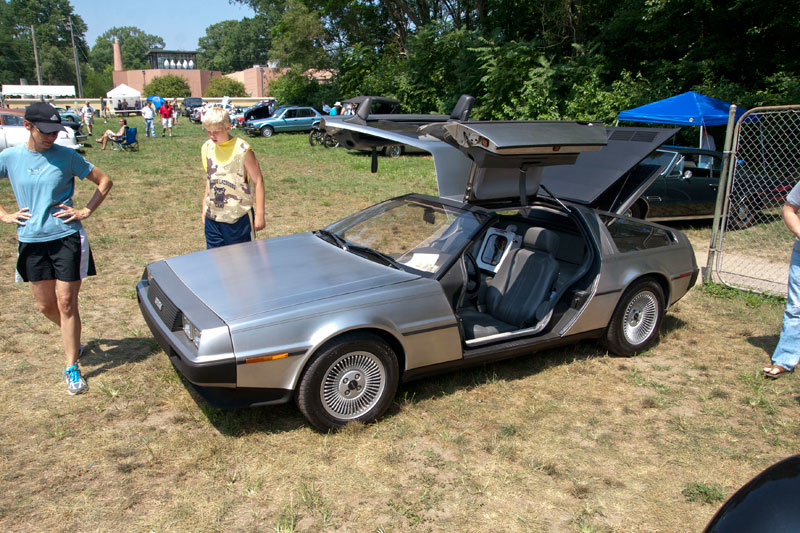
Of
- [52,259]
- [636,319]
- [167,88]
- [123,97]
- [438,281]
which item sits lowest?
[636,319]

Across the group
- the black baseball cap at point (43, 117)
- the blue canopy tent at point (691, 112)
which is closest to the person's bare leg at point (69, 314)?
the black baseball cap at point (43, 117)

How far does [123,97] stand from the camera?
52750 millimetres

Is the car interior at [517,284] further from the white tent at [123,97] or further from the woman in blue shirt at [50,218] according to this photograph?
the white tent at [123,97]

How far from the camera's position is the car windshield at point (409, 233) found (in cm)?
430

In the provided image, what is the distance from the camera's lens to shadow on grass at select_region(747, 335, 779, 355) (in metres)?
5.40

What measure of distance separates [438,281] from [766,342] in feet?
11.5

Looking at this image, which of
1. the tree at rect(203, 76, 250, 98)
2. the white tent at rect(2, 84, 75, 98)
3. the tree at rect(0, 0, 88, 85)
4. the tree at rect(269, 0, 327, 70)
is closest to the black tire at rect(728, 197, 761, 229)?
the tree at rect(269, 0, 327, 70)

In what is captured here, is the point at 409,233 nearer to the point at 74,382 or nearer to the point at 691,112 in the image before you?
the point at 74,382

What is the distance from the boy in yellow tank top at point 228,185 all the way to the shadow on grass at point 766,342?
4554 mm

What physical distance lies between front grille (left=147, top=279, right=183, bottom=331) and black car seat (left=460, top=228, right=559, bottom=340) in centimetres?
201

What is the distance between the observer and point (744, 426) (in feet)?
13.4

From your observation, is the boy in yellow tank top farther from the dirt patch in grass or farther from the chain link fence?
the chain link fence

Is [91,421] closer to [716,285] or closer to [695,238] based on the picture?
[716,285]

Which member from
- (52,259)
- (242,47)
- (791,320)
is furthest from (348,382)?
(242,47)
